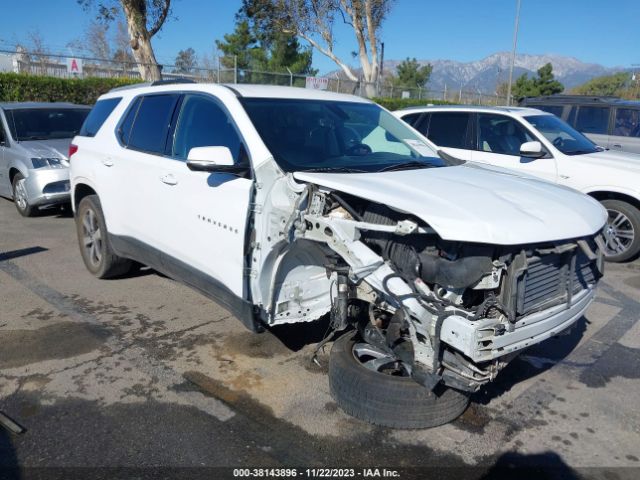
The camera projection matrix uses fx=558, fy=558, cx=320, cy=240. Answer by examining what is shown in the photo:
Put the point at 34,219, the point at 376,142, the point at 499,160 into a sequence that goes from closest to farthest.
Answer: the point at 376,142 < the point at 499,160 < the point at 34,219

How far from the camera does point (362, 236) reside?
3.20m

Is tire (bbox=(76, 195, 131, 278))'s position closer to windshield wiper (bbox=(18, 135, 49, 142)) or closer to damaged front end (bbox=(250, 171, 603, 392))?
damaged front end (bbox=(250, 171, 603, 392))

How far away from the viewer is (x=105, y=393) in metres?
3.59

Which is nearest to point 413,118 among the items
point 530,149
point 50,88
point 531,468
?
point 530,149

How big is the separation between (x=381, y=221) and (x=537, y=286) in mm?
911

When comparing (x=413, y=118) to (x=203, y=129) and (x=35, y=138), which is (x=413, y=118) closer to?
(x=203, y=129)

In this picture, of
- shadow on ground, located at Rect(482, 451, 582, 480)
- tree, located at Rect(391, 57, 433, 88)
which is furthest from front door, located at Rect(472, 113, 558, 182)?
tree, located at Rect(391, 57, 433, 88)

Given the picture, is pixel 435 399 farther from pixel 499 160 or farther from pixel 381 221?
pixel 499 160

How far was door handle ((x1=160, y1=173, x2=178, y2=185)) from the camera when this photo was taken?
13.8 ft

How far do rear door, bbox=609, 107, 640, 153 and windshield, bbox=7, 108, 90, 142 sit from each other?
9597 mm

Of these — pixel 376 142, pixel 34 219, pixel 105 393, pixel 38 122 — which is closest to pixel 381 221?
Result: pixel 376 142

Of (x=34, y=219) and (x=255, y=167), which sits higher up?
(x=255, y=167)

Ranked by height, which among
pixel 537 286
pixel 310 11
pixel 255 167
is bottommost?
pixel 537 286

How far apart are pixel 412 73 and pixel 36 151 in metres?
49.7
